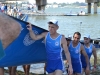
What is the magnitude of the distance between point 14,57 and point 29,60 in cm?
44

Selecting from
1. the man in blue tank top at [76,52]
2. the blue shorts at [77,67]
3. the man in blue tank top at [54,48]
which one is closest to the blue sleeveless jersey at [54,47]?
the man in blue tank top at [54,48]

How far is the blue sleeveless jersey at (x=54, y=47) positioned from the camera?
576 centimetres

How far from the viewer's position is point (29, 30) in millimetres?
6148

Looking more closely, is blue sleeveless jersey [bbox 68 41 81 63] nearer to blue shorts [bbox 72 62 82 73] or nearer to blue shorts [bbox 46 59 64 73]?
blue shorts [bbox 72 62 82 73]

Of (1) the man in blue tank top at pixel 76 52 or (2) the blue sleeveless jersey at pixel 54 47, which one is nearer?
(2) the blue sleeveless jersey at pixel 54 47

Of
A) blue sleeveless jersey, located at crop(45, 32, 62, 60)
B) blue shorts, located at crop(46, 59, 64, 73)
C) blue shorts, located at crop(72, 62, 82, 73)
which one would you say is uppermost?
blue sleeveless jersey, located at crop(45, 32, 62, 60)

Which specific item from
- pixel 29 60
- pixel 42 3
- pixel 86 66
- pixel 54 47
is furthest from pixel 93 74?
pixel 42 3

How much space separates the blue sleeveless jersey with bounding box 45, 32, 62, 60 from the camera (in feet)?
18.9

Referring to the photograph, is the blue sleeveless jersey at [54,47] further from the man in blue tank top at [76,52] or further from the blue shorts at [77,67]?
the blue shorts at [77,67]

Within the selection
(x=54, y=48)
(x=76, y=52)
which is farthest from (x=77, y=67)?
(x=54, y=48)

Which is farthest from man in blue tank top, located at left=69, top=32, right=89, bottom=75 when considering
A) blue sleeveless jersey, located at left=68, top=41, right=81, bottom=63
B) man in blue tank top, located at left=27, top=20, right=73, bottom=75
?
man in blue tank top, located at left=27, top=20, right=73, bottom=75

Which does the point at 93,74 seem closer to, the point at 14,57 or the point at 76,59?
the point at 76,59

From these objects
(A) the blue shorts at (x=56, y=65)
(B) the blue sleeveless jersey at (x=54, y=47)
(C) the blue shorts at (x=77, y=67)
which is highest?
(B) the blue sleeveless jersey at (x=54, y=47)

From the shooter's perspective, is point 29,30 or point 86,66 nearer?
point 29,30
